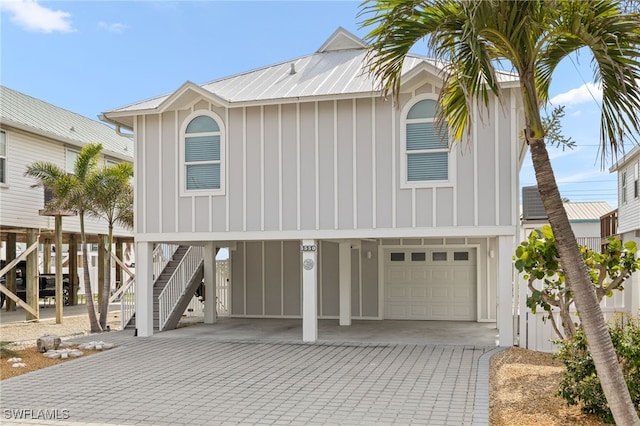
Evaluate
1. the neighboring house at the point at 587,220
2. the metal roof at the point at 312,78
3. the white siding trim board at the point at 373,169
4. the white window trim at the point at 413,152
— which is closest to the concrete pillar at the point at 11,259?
the metal roof at the point at 312,78

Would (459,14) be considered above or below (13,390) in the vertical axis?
above

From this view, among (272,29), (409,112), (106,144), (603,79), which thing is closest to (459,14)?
(603,79)

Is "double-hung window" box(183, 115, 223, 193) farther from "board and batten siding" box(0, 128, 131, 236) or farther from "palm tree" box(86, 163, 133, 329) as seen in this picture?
"board and batten siding" box(0, 128, 131, 236)

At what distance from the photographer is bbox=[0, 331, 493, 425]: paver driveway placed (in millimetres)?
7148

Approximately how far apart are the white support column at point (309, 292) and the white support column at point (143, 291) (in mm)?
3803

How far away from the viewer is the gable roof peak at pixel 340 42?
17.5 m

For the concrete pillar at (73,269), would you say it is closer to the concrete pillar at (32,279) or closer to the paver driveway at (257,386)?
the concrete pillar at (32,279)

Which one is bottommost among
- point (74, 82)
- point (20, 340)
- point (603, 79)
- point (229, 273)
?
point (20, 340)

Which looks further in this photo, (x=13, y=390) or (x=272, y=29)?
(x=272, y=29)

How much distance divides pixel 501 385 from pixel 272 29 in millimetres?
8607

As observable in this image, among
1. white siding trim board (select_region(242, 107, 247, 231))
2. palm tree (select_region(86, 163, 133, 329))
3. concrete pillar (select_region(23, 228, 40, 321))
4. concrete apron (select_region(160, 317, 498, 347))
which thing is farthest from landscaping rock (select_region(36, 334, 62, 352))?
concrete pillar (select_region(23, 228, 40, 321))

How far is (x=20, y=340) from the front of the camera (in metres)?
14.0

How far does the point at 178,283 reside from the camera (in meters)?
15.7

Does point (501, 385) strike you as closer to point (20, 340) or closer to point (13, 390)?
point (13, 390)
